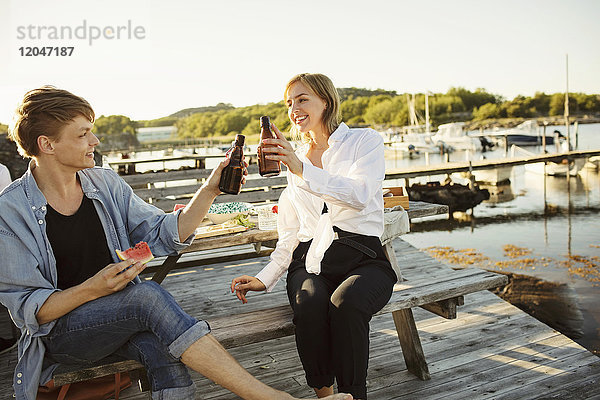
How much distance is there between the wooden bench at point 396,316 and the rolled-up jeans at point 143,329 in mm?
136

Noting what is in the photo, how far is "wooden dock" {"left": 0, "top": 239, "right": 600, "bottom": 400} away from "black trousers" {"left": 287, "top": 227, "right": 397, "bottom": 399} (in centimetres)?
86

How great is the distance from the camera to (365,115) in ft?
320

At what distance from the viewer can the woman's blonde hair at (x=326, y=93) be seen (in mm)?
2754

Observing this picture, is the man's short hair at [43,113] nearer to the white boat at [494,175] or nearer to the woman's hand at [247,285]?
the woman's hand at [247,285]

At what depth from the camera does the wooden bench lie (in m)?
2.22

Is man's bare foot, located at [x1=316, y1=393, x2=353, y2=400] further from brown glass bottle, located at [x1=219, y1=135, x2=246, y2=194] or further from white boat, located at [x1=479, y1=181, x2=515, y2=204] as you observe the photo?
white boat, located at [x1=479, y1=181, x2=515, y2=204]

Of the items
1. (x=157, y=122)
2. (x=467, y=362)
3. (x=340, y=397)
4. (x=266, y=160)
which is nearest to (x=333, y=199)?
(x=266, y=160)

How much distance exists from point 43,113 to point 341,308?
4.68ft

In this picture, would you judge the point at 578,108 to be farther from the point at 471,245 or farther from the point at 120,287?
the point at 120,287

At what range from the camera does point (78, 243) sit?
2.14m

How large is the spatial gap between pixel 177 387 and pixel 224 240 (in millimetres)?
1286

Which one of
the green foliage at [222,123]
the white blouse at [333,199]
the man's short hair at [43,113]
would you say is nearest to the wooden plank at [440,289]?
the white blouse at [333,199]

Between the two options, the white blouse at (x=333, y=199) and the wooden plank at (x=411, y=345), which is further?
the wooden plank at (x=411, y=345)

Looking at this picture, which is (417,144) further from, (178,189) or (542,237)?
(178,189)
